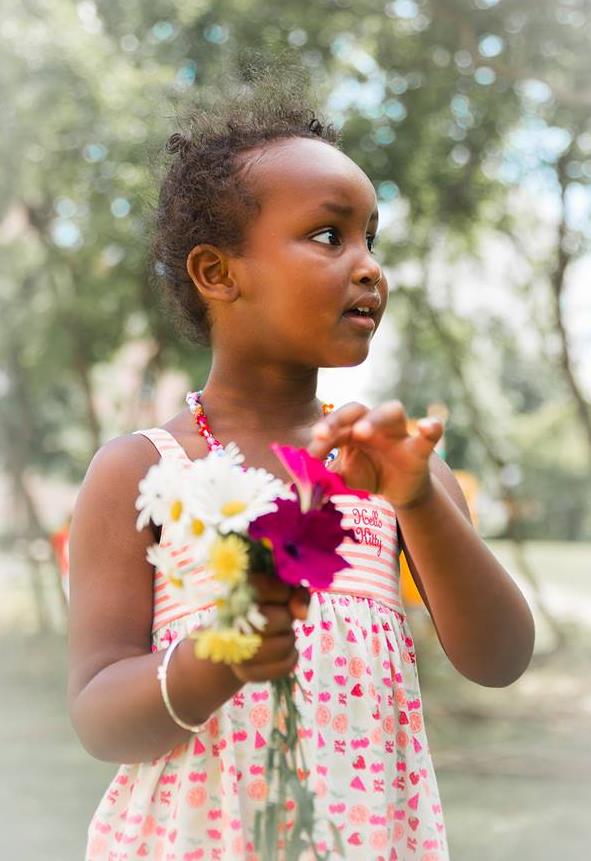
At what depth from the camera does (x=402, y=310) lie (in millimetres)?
6473

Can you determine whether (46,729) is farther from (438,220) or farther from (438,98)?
(438,98)

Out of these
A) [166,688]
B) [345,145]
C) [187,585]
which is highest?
[345,145]

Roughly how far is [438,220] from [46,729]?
3.80 m

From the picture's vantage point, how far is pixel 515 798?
210 inches

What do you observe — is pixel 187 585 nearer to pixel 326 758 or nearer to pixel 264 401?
pixel 326 758

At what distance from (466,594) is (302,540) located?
0.29 m

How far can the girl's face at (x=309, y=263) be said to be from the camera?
3.78 feet

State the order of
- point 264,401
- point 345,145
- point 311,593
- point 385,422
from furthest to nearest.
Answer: point 345,145, point 264,401, point 311,593, point 385,422

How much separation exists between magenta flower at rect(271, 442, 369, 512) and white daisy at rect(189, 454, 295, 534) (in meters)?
0.02

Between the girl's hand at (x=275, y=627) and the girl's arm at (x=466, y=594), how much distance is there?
0.18 metres

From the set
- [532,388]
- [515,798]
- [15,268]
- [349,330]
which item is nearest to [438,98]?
[532,388]

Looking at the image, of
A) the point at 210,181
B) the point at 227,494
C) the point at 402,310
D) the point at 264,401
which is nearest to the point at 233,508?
the point at 227,494

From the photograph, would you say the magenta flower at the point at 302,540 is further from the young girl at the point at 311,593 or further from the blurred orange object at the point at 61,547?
the blurred orange object at the point at 61,547

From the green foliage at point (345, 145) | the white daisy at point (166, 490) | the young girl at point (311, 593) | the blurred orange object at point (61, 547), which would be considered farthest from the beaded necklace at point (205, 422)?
the blurred orange object at point (61, 547)
